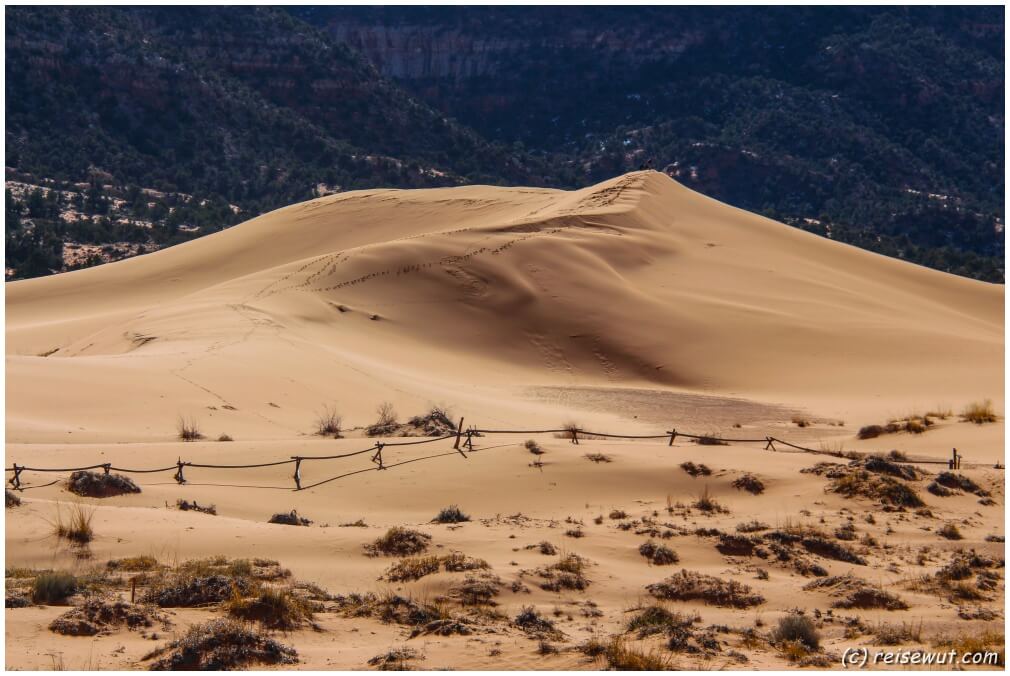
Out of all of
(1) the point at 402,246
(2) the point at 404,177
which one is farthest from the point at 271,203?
(1) the point at 402,246

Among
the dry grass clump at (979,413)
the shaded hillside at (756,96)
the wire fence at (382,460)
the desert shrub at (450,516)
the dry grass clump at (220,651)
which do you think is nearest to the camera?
the dry grass clump at (220,651)

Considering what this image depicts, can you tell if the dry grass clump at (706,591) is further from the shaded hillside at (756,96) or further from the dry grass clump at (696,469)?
the shaded hillside at (756,96)

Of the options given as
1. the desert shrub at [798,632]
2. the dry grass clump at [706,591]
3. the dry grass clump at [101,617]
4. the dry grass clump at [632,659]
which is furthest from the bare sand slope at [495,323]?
the desert shrub at [798,632]

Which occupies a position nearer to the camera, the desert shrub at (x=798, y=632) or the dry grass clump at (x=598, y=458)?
the desert shrub at (x=798, y=632)

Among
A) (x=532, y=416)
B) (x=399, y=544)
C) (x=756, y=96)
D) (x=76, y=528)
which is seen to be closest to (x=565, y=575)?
(x=399, y=544)

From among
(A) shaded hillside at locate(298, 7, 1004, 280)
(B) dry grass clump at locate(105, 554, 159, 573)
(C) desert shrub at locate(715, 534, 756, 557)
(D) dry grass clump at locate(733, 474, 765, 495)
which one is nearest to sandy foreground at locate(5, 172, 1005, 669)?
(C) desert shrub at locate(715, 534, 756, 557)

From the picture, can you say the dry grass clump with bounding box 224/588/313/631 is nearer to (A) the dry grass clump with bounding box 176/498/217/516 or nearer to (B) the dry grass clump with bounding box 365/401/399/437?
(A) the dry grass clump with bounding box 176/498/217/516
